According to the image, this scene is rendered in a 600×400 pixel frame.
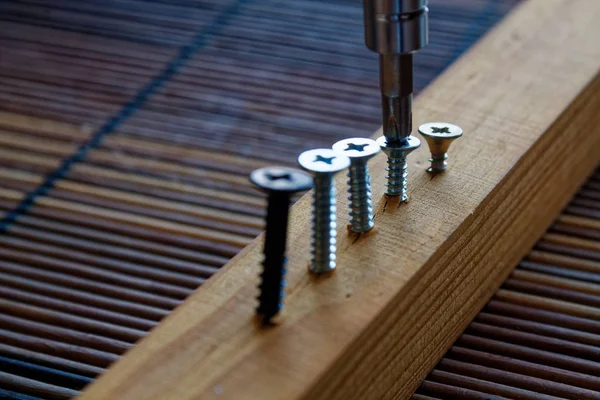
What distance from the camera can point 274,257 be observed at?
2.23ft

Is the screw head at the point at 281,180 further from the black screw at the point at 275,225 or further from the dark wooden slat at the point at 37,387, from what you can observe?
the dark wooden slat at the point at 37,387

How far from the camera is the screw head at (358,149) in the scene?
75 cm

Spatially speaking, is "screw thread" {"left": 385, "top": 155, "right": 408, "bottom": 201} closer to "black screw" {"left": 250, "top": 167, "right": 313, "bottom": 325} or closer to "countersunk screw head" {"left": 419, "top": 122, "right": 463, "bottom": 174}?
"countersunk screw head" {"left": 419, "top": 122, "right": 463, "bottom": 174}

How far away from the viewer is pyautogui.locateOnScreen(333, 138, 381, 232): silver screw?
75cm

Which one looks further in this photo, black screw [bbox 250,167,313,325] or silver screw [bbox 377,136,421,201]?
silver screw [bbox 377,136,421,201]

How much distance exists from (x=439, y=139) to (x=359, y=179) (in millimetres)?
159

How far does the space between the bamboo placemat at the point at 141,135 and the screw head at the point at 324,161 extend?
0.96 feet

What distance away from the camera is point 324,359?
660 mm

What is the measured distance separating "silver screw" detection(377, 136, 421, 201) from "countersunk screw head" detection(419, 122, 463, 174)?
0.05 meters

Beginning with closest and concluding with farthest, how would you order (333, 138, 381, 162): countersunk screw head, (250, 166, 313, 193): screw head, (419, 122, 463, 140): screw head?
(250, 166, 313, 193): screw head, (333, 138, 381, 162): countersunk screw head, (419, 122, 463, 140): screw head

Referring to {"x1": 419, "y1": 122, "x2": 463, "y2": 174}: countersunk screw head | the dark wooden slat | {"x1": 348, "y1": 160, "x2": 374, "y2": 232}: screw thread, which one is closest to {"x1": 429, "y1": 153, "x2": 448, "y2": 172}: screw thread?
{"x1": 419, "y1": 122, "x2": 463, "y2": 174}: countersunk screw head

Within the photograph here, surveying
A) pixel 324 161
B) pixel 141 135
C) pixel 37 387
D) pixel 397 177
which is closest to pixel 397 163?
pixel 397 177

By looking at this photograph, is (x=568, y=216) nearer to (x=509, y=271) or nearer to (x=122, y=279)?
(x=509, y=271)

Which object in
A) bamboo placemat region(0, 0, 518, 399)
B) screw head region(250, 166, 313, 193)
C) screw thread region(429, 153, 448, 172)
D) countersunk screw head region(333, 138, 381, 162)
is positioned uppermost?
screw head region(250, 166, 313, 193)
